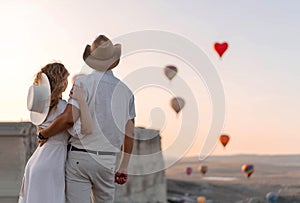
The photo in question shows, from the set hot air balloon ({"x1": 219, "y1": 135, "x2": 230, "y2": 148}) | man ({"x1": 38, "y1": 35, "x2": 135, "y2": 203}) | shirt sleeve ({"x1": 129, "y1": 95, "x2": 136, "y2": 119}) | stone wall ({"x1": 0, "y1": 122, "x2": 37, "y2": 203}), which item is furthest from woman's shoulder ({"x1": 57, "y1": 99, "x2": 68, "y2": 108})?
hot air balloon ({"x1": 219, "y1": 135, "x2": 230, "y2": 148})

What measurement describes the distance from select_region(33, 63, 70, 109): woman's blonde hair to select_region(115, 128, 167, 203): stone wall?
222 inches

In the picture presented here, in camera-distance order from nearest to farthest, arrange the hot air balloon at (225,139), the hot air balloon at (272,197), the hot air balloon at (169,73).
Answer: the hot air balloon at (169,73) → the hot air balloon at (225,139) → the hot air balloon at (272,197)

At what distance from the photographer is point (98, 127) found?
3469 mm

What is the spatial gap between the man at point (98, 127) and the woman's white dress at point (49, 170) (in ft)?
0.15

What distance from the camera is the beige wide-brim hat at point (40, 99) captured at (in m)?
3.53

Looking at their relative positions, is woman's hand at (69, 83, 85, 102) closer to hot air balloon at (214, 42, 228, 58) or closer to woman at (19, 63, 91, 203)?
woman at (19, 63, 91, 203)

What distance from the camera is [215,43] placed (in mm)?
22203

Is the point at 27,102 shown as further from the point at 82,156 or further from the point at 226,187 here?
the point at 226,187

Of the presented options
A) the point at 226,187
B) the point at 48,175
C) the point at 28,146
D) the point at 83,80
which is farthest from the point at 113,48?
the point at 226,187

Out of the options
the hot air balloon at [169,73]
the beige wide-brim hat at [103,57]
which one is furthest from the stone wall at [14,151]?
the beige wide-brim hat at [103,57]

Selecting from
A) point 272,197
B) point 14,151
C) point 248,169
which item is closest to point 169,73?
point 14,151

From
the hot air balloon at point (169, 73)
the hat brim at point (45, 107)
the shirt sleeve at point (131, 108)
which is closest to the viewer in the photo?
the hat brim at point (45, 107)

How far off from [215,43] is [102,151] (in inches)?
749

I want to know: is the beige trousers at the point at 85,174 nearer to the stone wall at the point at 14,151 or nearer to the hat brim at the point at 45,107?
the hat brim at the point at 45,107
